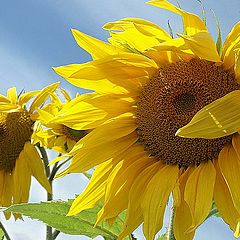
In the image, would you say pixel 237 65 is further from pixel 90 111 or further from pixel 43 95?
pixel 43 95

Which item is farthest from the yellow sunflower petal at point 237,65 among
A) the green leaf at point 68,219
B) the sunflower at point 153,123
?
the green leaf at point 68,219

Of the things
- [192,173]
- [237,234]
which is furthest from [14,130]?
[237,234]

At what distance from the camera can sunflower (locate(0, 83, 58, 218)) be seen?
3.22m

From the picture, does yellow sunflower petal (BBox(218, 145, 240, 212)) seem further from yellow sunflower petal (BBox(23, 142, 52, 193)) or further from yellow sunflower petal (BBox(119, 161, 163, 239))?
yellow sunflower petal (BBox(23, 142, 52, 193))

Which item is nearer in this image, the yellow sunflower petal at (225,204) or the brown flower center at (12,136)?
the yellow sunflower petal at (225,204)

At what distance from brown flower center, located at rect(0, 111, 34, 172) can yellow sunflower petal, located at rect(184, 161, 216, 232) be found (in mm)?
1757

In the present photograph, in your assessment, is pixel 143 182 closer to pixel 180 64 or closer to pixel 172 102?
pixel 172 102

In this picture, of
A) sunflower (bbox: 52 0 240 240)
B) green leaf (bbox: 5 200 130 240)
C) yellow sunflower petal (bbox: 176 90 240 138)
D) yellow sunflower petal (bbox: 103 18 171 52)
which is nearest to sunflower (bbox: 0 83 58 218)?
green leaf (bbox: 5 200 130 240)

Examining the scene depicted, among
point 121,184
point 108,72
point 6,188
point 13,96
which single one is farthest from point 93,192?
point 13,96

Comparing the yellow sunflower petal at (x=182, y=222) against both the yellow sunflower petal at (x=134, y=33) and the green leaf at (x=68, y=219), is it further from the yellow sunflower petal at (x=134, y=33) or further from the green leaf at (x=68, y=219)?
the yellow sunflower petal at (x=134, y=33)

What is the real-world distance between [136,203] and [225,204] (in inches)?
9.6

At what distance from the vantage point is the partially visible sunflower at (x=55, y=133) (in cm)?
318

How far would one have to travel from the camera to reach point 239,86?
1.66 metres

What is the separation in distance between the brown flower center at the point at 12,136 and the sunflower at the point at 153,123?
1.48 metres
